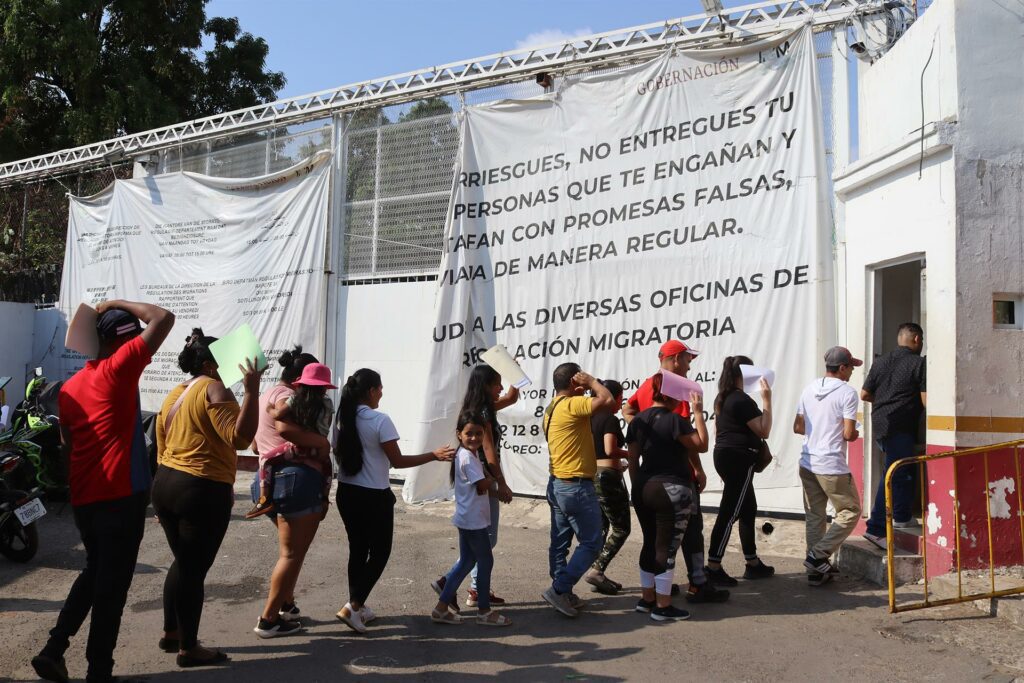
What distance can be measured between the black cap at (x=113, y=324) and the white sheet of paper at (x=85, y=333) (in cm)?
3

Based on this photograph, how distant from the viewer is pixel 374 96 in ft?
35.7

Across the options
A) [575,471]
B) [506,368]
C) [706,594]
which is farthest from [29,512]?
[706,594]

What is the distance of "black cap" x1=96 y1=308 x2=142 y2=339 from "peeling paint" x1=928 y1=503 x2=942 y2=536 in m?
5.37

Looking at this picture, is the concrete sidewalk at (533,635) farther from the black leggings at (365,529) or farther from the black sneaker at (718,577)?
the black leggings at (365,529)

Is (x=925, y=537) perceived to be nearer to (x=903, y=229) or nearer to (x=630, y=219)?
(x=903, y=229)

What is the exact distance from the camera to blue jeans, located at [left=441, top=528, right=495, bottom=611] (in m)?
5.50

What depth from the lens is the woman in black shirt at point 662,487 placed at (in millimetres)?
5566

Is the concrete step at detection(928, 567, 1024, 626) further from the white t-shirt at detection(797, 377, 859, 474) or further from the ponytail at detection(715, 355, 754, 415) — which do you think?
the ponytail at detection(715, 355, 754, 415)

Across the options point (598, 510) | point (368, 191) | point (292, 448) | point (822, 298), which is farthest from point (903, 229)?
point (368, 191)

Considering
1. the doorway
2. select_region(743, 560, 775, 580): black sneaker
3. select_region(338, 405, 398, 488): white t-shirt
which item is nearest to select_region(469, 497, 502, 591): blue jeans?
select_region(338, 405, 398, 488): white t-shirt

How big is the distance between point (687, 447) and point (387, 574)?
2663 millimetres

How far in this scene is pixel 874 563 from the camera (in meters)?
6.37

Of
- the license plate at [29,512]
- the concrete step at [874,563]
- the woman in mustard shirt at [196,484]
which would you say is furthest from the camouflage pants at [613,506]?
the license plate at [29,512]

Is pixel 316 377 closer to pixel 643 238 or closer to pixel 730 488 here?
pixel 730 488
